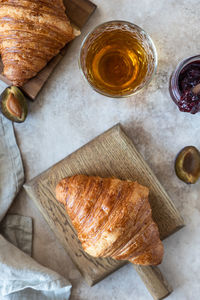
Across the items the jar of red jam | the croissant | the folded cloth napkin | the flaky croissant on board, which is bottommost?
the folded cloth napkin

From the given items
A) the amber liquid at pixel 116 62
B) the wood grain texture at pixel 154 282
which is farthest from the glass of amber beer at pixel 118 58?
the wood grain texture at pixel 154 282

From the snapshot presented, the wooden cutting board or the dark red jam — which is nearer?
the dark red jam

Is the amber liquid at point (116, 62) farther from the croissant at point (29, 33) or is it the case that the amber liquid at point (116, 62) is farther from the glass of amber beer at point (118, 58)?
the croissant at point (29, 33)

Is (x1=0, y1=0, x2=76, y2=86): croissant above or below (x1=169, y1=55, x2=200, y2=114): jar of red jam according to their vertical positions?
below

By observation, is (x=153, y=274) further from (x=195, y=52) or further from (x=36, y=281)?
(x=195, y=52)

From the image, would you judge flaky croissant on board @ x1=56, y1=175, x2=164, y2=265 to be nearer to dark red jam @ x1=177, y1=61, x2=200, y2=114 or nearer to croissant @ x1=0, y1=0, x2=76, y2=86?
dark red jam @ x1=177, y1=61, x2=200, y2=114

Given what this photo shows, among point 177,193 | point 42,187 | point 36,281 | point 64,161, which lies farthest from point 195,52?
point 36,281

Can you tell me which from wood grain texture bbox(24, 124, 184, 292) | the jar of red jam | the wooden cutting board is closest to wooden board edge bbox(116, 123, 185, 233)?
wood grain texture bbox(24, 124, 184, 292)
